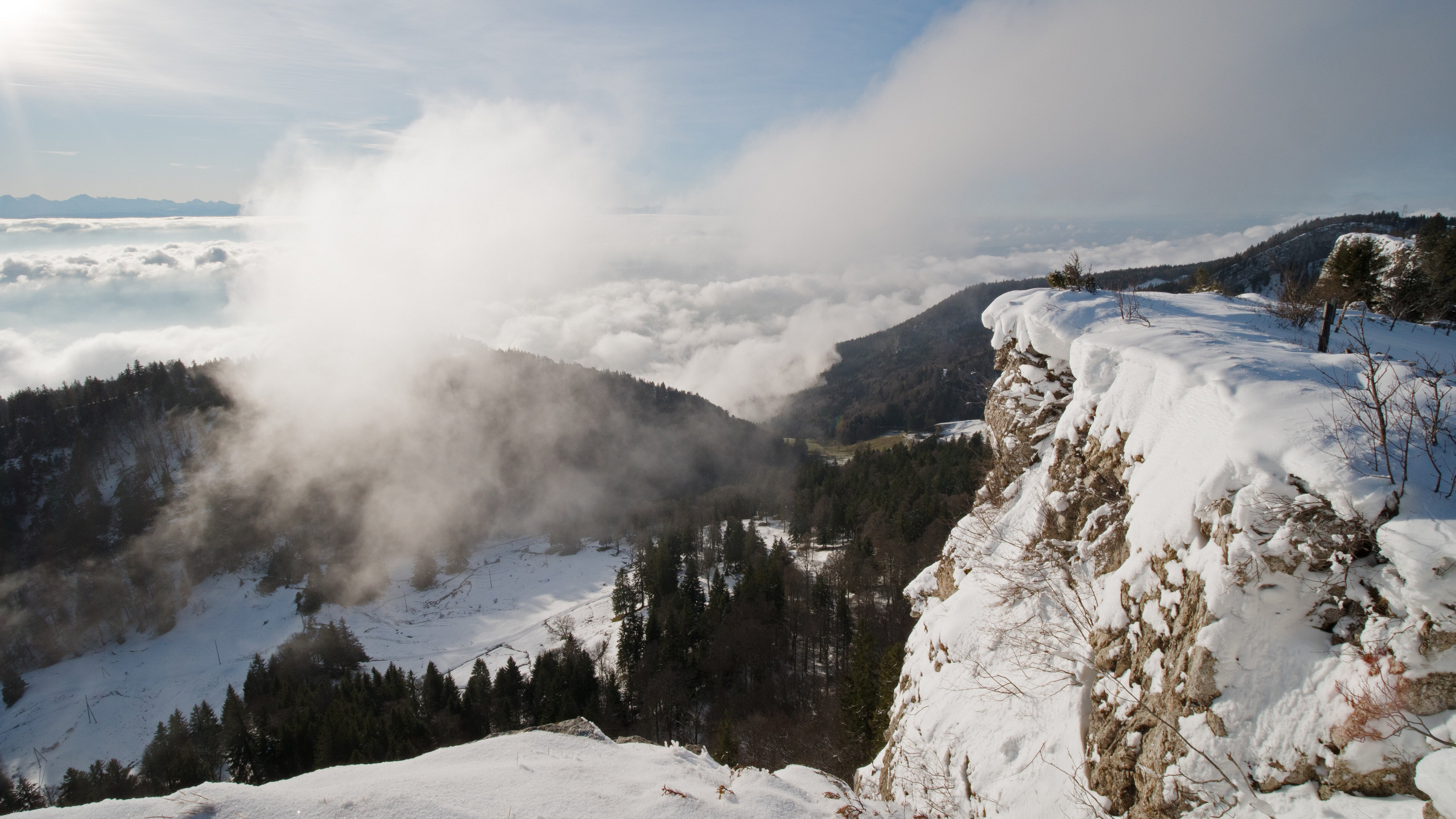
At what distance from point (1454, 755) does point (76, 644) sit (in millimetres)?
164959

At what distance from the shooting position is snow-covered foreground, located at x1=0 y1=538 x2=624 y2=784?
79125mm

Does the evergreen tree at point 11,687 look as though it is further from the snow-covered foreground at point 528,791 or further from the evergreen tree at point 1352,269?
the evergreen tree at point 1352,269

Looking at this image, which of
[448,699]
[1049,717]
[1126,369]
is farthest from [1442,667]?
[448,699]

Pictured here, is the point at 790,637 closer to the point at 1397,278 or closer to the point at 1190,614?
the point at 1397,278

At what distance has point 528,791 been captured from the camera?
9031 mm

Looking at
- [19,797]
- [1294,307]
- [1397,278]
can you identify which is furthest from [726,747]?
[19,797]

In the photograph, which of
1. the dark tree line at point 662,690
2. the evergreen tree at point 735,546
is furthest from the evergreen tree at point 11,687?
the evergreen tree at point 735,546

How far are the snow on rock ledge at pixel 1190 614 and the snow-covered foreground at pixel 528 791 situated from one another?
3.60m

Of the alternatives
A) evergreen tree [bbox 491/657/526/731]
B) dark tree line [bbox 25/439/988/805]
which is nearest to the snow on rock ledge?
dark tree line [bbox 25/439/988/805]

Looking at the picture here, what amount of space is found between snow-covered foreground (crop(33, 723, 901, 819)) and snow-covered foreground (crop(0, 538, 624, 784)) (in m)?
64.7

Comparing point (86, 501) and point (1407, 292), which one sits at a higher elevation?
point (1407, 292)

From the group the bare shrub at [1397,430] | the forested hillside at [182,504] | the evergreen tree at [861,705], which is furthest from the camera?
the forested hillside at [182,504]

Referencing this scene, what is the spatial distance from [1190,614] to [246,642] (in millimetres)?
138986

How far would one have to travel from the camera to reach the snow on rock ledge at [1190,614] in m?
6.21
